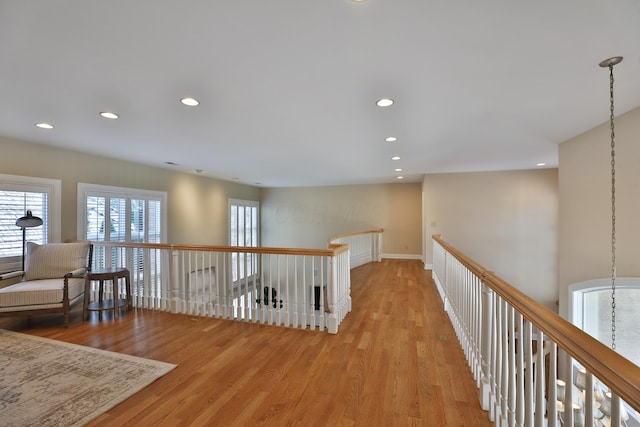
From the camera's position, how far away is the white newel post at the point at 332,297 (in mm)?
3092

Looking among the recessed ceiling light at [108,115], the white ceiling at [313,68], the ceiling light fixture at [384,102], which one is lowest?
the ceiling light fixture at [384,102]

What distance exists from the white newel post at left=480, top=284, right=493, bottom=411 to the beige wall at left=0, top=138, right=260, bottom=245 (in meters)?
5.55

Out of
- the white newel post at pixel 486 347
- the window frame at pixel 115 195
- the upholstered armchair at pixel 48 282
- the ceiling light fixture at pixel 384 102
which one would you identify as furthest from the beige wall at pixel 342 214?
the white newel post at pixel 486 347

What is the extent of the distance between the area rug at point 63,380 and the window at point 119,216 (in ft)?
5.86

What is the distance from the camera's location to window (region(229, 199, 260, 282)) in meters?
8.22

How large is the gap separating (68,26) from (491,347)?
10.7ft

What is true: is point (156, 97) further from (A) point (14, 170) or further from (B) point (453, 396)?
(B) point (453, 396)

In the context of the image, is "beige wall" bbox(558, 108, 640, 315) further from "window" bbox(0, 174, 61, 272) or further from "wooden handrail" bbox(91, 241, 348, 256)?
"window" bbox(0, 174, 61, 272)

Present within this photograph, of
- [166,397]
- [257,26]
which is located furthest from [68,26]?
[166,397]

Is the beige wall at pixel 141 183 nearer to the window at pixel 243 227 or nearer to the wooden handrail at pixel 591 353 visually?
the window at pixel 243 227

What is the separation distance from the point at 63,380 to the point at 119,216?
3.47m

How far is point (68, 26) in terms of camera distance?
149cm

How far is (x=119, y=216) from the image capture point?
4.96 meters

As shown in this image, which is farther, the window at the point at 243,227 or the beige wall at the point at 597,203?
the window at the point at 243,227
